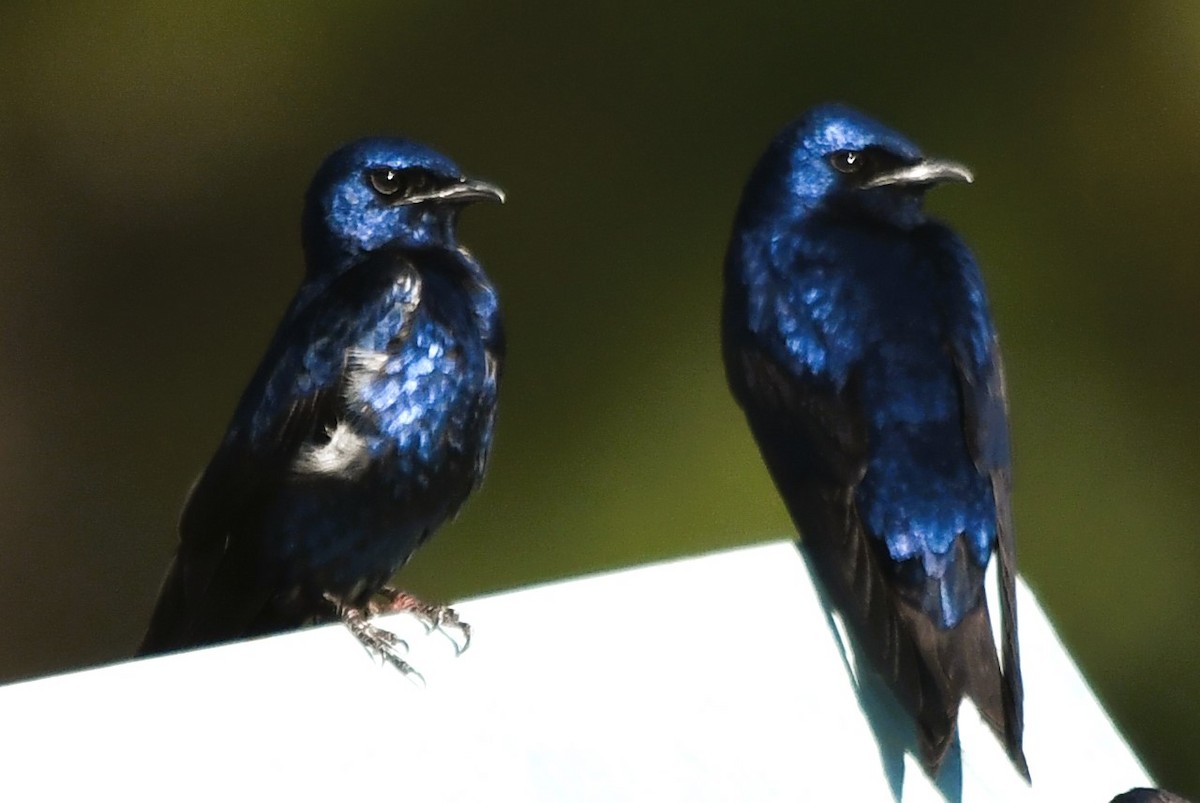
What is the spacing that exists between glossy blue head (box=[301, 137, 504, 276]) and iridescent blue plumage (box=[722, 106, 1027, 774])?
0.33 meters

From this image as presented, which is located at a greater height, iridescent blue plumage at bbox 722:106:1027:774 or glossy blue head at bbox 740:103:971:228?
glossy blue head at bbox 740:103:971:228

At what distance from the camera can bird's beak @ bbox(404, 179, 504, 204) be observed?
2.31 m

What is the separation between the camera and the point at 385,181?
7.66 feet

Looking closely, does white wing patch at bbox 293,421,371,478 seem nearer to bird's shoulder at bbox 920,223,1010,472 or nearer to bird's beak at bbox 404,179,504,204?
bird's beak at bbox 404,179,504,204

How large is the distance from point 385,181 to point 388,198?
0.8 inches

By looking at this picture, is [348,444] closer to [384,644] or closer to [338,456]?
[338,456]

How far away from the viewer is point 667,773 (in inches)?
70.3

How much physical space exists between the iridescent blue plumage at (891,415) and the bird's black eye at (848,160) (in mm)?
15

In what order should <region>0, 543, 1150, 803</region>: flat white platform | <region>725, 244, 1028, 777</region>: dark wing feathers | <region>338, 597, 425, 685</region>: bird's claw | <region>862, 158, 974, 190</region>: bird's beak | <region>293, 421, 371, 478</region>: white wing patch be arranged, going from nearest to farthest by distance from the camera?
<region>0, 543, 1150, 803</region>: flat white platform
<region>338, 597, 425, 685</region>: bird's claw
<region>725, 244, 1028, 777</region>: dark wing feathers
<region>293, 421, 371, 478</region>: white wing patch
<region>862, 158, 974, 190</region>: bird's beak

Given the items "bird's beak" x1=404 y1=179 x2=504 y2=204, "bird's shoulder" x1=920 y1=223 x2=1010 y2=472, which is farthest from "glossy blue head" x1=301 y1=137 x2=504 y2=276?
"bird's shoulder" x1=920 y1=223 x2=1010 y2=472

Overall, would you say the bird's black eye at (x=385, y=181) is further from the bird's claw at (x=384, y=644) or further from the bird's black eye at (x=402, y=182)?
the bird's claw at (x=384, y=644)

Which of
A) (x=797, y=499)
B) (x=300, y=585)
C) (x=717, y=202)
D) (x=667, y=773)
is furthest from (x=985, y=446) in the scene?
(x=717, y=202)

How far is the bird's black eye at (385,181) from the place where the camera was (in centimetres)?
233

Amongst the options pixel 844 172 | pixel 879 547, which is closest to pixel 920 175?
pixel 844 172
